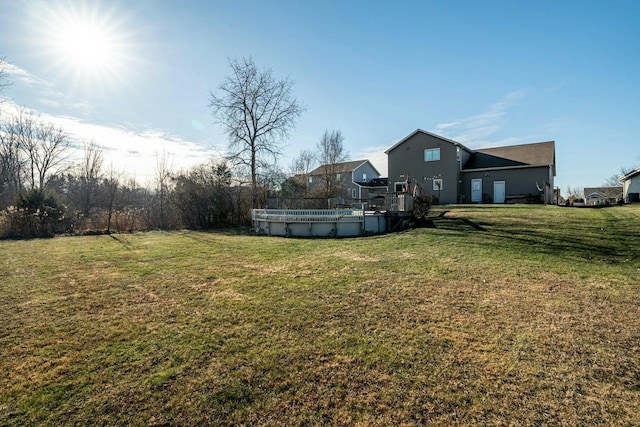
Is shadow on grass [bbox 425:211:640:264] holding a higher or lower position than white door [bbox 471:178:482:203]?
lower

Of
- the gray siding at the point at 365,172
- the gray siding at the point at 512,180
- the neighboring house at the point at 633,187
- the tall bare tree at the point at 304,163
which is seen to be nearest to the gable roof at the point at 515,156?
the gray siding at the point at 512,180

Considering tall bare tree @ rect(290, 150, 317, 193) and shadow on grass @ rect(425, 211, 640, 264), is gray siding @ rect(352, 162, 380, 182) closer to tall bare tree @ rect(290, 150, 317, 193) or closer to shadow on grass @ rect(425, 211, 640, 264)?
tall bare tree @ rect(290, 150, 317, 193)

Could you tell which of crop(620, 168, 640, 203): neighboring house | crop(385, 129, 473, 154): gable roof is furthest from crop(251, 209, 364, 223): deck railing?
crop(620, 168, 640, 203): neighboring house

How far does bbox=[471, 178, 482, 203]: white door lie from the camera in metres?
21.3

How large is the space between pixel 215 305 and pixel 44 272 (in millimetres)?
4794

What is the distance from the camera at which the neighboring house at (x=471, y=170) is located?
19.8m

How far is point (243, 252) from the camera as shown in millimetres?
8555

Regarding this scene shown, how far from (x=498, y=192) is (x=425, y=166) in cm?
539

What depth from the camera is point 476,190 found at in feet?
70.3

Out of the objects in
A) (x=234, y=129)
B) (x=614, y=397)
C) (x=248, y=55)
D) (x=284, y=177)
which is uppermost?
(x=248, y=55)

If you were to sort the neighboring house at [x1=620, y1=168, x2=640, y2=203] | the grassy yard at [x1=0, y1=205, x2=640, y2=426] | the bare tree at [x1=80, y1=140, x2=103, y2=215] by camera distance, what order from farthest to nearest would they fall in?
the neighboring house at [x1=620, y1=168, x2=640, y2=203] < the bare tree at [x1=80, y1=140, x2=103, y2=215] < the grassy yard at [x1=0, y1=205, x2=640, y2=426]

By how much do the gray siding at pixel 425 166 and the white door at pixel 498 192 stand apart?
2529mm

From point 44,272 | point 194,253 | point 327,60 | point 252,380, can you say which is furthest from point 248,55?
point 252,380

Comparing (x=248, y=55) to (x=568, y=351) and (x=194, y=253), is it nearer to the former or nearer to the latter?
(x=194, y=253)
